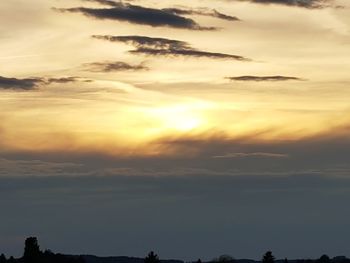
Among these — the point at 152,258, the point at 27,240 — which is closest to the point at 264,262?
the point at 152,258

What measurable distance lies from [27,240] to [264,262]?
3703 centimetres

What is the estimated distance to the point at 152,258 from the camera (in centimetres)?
17650

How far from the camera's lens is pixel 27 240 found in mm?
179250

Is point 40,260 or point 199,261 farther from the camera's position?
point 199,261

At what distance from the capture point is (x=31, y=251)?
17950 centimetres

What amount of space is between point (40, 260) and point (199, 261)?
27904 mm

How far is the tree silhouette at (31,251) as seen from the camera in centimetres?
17838

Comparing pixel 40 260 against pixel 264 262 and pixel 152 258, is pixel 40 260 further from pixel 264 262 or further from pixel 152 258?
pixel 264 262

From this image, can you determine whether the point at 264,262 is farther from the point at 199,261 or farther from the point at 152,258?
the point at 152,258

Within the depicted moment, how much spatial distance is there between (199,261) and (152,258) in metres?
23.2

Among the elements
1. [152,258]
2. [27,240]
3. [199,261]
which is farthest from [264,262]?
[27,240]

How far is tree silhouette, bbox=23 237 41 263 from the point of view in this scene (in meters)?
178

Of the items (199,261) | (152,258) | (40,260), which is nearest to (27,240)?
(40,260)

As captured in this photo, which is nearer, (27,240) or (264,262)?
(27,240)
